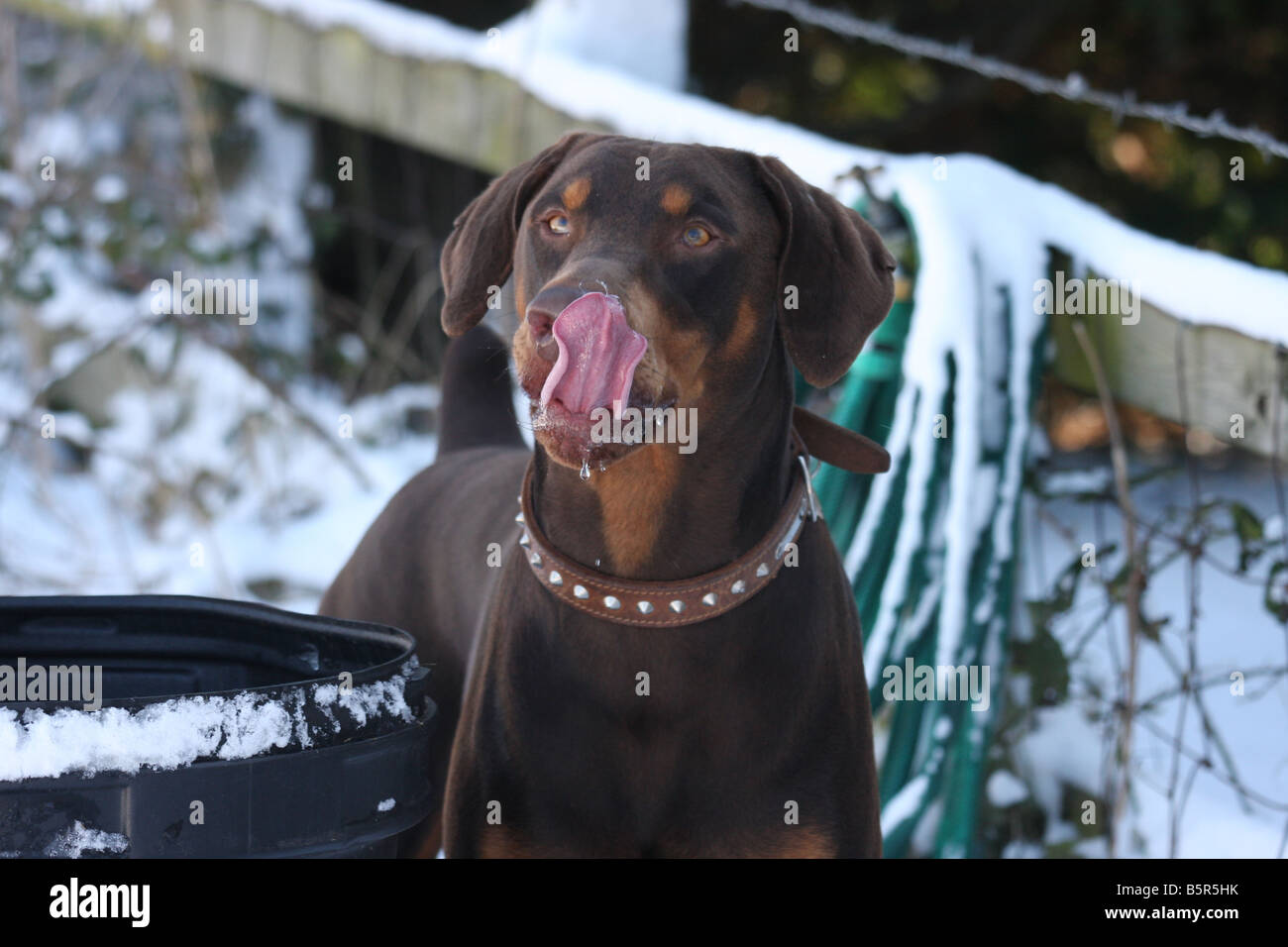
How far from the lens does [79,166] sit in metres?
5.70

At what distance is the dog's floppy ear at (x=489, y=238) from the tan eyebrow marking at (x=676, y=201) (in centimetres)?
26

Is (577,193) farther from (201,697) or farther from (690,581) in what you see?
(201,697)

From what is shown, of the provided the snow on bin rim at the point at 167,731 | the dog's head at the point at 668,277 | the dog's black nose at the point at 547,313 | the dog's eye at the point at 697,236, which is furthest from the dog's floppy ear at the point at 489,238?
the snow on bin rim at the point at 167,731

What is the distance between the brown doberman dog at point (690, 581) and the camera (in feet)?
6.56

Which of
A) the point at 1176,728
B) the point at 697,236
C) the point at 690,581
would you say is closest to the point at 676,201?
the point at 697,236

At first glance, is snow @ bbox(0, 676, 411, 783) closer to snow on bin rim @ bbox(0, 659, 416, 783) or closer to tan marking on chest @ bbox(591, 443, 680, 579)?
snow on bin rim @ bbox(0, 659, 416, 783)

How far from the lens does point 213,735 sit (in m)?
1.66

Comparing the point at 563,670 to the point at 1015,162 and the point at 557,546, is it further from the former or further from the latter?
the point at 1015,162

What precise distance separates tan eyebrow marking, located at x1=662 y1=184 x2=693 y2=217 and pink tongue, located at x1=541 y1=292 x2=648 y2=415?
0.86 ft

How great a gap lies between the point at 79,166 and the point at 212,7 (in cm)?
81

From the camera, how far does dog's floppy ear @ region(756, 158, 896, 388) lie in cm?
208

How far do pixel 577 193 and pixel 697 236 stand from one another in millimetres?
185

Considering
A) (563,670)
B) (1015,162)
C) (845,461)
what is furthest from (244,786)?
(1015,162)

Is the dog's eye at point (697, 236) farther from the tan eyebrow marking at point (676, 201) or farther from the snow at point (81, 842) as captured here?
the snow at point (81, 842)
